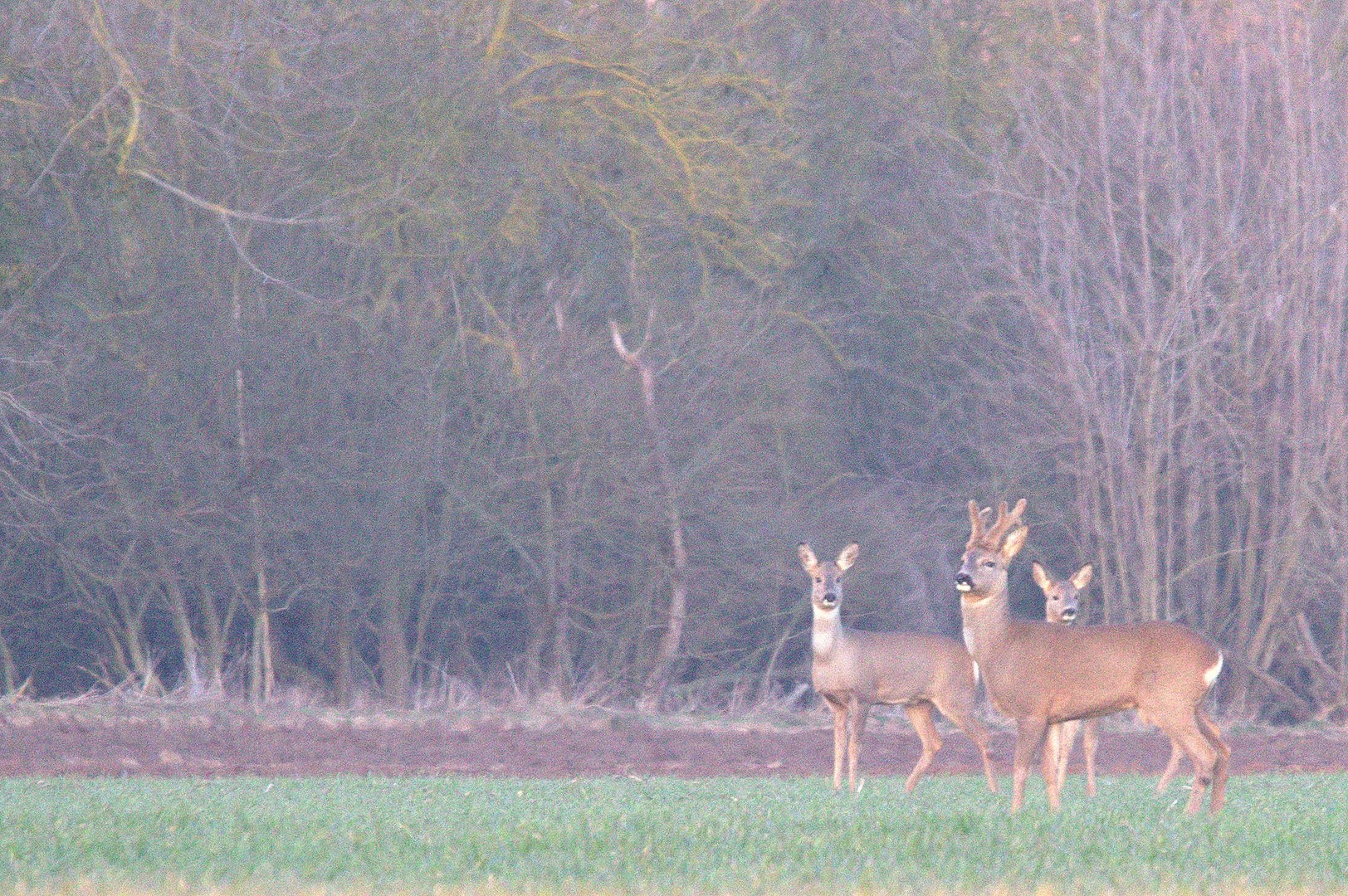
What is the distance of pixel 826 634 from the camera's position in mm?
13930

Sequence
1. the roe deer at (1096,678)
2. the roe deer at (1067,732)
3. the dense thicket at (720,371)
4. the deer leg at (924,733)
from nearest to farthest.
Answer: the roe deer at (1096,678), the roe deer at (1067,732), the deer leg at (924,733), the dense thicket at (720,371)

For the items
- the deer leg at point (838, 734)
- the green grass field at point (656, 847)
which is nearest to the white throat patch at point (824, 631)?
the deer leg at point (838, 734)

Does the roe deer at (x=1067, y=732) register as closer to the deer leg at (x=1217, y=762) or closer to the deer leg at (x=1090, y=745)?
the deer leg at (x=1090, y=745)

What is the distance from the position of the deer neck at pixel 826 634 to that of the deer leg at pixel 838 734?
1.16 ft

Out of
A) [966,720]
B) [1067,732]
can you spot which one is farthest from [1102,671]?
[966,720]

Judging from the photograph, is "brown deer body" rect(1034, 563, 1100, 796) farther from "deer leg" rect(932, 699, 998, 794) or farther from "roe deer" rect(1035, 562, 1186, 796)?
"deer leg" rect(932, 699, 998, 794)

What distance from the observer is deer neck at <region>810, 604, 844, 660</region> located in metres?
13.9

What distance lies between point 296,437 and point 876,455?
23.4 feet

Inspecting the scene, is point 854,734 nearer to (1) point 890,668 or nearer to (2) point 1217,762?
(1) point 890,668

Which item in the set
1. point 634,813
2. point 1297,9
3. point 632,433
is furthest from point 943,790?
point 1297,9

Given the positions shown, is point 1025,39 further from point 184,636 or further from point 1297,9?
point 184,636

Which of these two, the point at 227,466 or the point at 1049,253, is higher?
the point at 1049,253

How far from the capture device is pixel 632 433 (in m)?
20.0

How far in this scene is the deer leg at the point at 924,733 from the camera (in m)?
12.9
